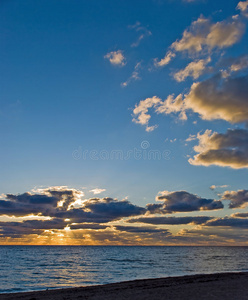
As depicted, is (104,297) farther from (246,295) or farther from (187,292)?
(246,295)

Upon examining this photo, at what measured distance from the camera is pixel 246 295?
2067 centimetres

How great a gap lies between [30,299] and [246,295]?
1848 cm

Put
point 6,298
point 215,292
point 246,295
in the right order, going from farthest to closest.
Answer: point 6,298 < point 215,292 < point 246,295

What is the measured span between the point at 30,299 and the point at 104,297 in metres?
6.77

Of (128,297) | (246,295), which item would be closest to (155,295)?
(128,297)

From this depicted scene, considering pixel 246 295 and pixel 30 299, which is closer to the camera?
pixel 246 295

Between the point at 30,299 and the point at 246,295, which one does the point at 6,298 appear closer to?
the point at 30,299

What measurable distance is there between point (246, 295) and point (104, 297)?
11.7m

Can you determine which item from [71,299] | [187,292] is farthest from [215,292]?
[71,299]

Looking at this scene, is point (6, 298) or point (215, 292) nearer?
point (215, 292)

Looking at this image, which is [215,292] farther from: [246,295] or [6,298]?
[6,298]

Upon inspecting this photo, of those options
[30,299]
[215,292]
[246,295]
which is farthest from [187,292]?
[30,299]

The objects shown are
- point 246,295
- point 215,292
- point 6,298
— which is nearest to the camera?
point 246,295

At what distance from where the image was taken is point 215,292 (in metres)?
22.2
